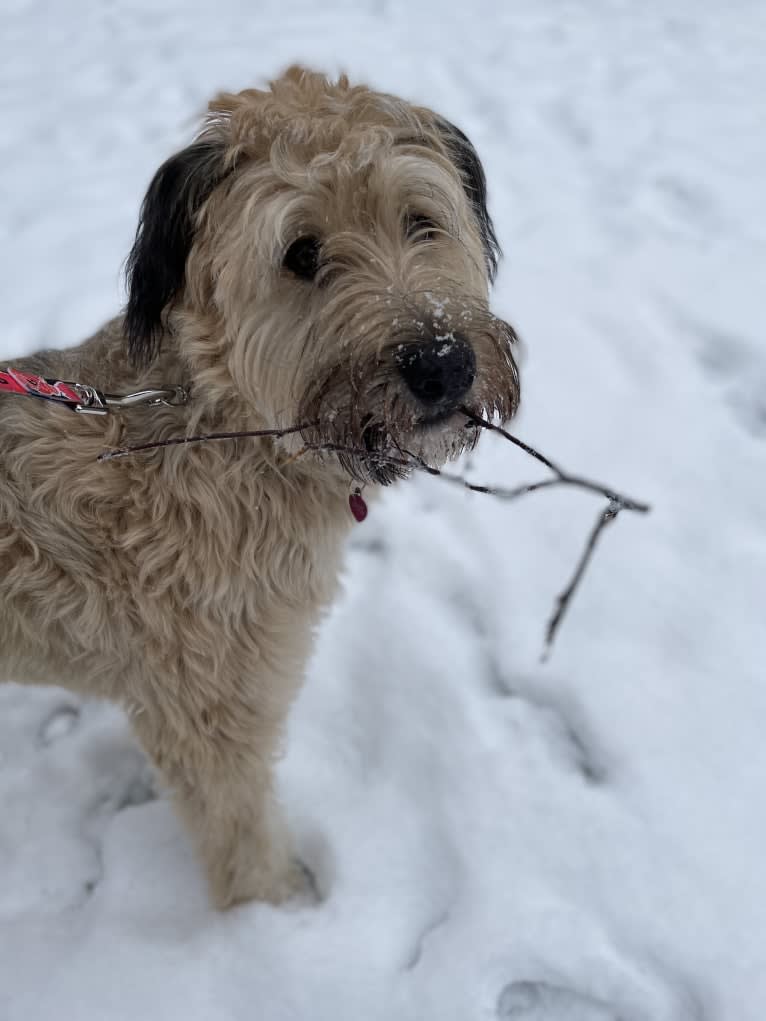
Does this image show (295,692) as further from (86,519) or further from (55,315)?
(55,315)

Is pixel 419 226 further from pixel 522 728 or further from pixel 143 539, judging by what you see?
pixel 522 728

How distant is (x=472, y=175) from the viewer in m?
2.22

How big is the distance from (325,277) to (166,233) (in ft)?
1.40

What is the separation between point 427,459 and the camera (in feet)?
5.95

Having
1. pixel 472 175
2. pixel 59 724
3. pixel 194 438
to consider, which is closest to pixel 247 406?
pixel 194 438

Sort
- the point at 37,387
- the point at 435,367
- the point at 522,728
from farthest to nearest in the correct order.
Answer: the point at 522,728
the point at 37,387
the point at 435,367

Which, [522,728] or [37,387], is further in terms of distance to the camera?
[522,728]

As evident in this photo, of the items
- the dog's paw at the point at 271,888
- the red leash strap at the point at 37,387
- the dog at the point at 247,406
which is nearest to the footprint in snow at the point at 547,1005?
the dog's paw at the point at 271,888

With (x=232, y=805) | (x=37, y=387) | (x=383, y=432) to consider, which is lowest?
(x=232, y=805)

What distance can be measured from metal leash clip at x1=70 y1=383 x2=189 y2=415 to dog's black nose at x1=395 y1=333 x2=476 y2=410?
26.0 inches

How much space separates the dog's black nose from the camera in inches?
65.1

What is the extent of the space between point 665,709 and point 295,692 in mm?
1424

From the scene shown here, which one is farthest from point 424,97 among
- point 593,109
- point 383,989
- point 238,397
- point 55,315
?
point 383,989

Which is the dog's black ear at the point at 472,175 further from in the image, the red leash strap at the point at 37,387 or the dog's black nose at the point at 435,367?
the red leash strap at the point at 37,387
